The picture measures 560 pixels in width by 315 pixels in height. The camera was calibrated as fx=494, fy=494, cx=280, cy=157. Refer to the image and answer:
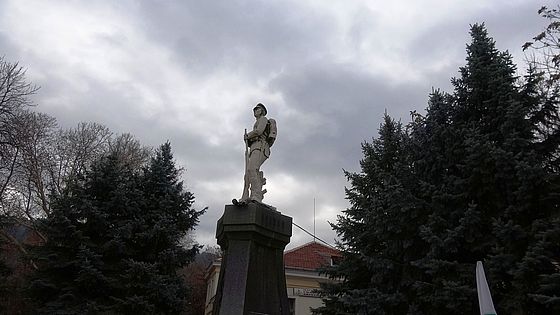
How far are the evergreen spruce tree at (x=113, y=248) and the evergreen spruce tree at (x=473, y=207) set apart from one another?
17.6 feet

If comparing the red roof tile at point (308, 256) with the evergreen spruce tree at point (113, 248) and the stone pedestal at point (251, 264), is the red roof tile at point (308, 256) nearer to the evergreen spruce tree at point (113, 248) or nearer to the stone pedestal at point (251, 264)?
the evergreen spruce tree at point (113, 248)

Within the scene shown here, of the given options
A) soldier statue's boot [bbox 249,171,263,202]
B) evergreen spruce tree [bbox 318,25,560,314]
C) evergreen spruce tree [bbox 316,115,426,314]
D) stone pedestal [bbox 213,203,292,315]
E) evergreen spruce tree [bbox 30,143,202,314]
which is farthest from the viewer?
evergreen spruce tree [bbox 30,143,202,314]

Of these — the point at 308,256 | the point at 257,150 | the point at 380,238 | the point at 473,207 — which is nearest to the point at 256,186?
the point at 257,150

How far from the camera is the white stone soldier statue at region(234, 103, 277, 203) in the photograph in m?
8.30

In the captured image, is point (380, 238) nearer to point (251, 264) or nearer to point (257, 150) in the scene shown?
point (257, 150)

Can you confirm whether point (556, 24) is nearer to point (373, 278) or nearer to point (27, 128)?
point (373, 278)

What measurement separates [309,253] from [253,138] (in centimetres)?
2220

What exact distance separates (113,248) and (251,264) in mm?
9051

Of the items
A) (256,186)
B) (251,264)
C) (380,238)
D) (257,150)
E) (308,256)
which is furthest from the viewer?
(308,256)

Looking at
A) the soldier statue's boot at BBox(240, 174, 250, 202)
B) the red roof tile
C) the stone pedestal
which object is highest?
the red roof tile

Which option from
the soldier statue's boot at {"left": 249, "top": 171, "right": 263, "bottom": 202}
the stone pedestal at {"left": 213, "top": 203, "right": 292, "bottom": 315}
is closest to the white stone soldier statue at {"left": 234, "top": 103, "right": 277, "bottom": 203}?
the soldier statue's boot at {"left": 249, "top": 171, "right": 263, "bottom": 202}

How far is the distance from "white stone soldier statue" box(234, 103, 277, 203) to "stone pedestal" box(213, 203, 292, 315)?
0.37 meters

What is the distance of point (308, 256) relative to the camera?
96.0 ft

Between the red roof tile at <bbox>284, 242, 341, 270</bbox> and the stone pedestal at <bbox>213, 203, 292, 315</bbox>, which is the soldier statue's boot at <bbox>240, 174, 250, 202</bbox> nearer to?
Result: the stone pedestal at <bbox>213, 203, 292, 315</bbox>
